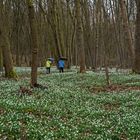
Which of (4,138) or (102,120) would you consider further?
(102,120)

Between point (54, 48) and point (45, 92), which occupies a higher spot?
point (54, 48)

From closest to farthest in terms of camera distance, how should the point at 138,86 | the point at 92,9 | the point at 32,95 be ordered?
the point at 32,95, the point at 138,86, the point at 92,9

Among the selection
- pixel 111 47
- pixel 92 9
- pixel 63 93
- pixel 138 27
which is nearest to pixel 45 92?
pixel 63 93

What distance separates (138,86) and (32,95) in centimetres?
802

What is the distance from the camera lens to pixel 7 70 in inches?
1248

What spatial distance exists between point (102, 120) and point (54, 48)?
42.1 metres

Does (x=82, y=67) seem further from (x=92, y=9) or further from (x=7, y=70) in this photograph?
(x=92, y=9)

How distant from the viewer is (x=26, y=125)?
11773 mm

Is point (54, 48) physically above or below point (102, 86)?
above

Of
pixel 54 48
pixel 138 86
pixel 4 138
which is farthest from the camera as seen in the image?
pixel 54 48

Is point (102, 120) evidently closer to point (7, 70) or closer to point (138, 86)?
point (138, 86)

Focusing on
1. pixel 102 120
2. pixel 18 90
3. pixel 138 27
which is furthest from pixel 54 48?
pixel 102 120

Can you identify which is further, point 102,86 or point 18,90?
point 102,86

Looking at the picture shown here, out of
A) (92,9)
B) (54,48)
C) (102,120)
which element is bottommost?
(102,120)
